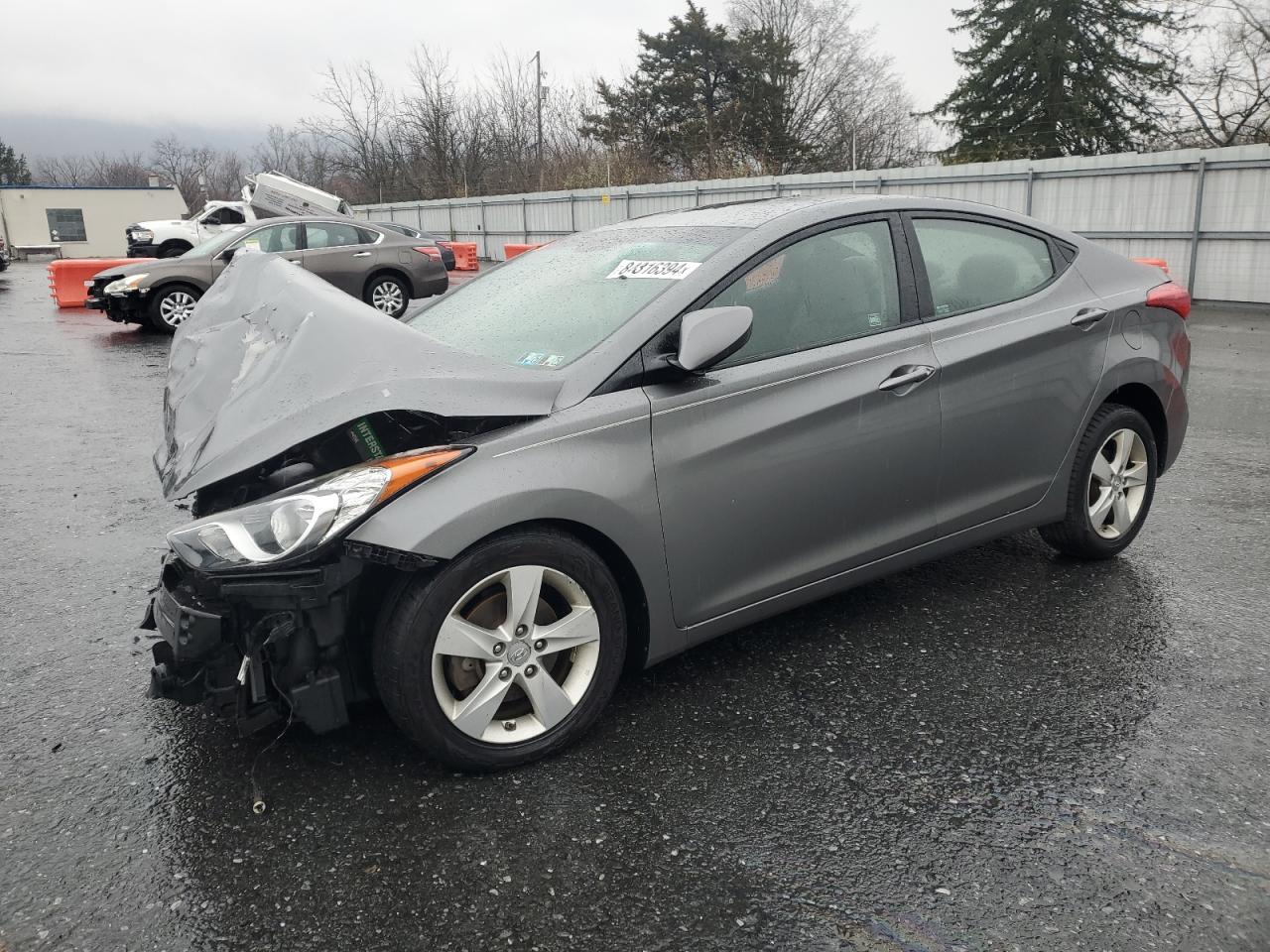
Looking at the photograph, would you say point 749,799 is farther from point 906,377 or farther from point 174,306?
point 174,306

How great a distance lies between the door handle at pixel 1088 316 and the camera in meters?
4.09

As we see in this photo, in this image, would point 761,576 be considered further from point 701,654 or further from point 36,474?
point 36,474

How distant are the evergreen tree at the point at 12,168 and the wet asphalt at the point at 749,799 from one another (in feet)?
321

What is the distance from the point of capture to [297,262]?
12148 mm

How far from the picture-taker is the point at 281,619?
8.38 feet

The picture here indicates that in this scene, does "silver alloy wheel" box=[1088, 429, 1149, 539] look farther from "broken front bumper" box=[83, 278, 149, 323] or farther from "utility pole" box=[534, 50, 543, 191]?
"utility pole" box=[534, 50, 543, 191]

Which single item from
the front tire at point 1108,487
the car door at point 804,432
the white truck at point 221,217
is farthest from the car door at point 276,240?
the front tire at point 1108,487

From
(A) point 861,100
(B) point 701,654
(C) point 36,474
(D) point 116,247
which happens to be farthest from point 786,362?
(D) point 116,247

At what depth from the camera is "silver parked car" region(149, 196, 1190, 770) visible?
261 cm

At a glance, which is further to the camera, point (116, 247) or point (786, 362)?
point (116, 247)

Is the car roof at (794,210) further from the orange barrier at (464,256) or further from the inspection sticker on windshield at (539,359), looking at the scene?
the orange barrier at (464,256)

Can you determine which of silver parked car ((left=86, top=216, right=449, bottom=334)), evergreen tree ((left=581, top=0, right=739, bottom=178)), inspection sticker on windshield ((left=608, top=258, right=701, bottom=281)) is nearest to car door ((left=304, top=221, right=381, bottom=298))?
silver parked car ((left=86, top=216, right=449, bottom=334))

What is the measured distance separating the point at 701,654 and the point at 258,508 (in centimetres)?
169

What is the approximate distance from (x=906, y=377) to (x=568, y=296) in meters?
1.23
